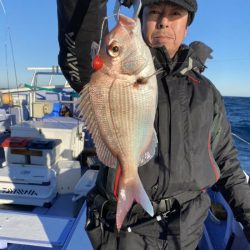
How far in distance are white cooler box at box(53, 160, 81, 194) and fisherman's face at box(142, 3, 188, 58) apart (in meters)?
2.96

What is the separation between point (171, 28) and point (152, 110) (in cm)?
56

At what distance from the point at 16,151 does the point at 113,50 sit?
3313 mm

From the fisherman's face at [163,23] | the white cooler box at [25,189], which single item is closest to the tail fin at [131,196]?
the fisherman's face at [163,23]

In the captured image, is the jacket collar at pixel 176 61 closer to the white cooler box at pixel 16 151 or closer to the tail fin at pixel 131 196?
the tail fin at pixel 131 196

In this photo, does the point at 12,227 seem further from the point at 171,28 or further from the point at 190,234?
the point at 171,28

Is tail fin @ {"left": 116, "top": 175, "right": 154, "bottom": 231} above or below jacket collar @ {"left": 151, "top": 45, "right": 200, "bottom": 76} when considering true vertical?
below

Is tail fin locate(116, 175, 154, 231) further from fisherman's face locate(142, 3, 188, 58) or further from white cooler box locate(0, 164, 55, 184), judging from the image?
white cooler box locate(0, 164, 55, 184)

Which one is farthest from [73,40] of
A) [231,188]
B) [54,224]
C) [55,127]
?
[55,127]

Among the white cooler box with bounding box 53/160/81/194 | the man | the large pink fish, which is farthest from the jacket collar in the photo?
the white cooler box with bounding box 53/160/81/194

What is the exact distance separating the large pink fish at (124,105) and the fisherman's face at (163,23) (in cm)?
41

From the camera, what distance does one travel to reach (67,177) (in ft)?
13.8

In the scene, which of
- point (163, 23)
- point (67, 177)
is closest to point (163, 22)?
point (163, 23)

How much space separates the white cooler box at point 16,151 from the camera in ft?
13.2

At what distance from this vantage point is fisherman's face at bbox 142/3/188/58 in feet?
4.86
